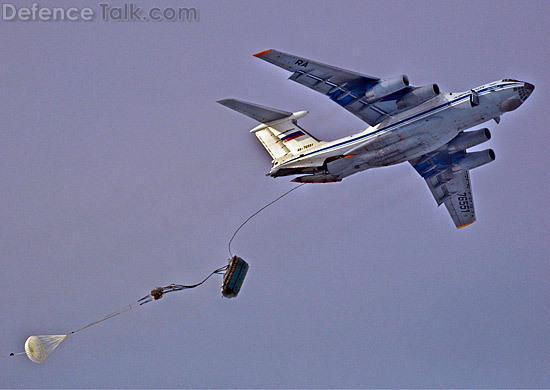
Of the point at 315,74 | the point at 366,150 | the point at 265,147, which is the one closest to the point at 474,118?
the point at 366,150

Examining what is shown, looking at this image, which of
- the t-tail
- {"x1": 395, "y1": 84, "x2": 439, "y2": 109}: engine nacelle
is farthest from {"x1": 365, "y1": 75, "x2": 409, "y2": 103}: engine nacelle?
the t-tail

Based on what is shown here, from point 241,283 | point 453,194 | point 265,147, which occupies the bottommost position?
point 241,283

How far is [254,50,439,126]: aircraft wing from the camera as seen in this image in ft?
85.5

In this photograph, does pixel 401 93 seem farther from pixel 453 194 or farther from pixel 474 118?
pixel 453 194

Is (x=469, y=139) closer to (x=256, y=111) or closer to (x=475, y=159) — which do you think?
(x=475, y=159)

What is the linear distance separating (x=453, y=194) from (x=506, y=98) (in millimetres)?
7240

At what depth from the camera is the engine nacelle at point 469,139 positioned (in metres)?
28.9

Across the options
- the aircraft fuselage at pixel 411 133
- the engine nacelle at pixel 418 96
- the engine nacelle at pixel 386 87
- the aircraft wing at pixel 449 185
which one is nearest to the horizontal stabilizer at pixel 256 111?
the aircraft fuselage at pixel 411 133

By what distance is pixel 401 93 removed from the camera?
27.0m

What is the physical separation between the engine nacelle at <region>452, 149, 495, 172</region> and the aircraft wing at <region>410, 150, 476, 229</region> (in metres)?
0.32

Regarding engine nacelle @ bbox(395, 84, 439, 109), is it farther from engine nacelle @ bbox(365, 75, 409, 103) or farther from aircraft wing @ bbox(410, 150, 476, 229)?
aircraft wing @ bbox(410, 150, 476, 229)

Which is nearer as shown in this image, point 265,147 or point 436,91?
point 436,91

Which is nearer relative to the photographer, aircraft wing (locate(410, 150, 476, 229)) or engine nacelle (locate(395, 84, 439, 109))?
engine nacelle (locate(395, 84, 439, 109))

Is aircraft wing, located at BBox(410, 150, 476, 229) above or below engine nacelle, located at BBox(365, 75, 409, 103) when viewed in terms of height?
below
